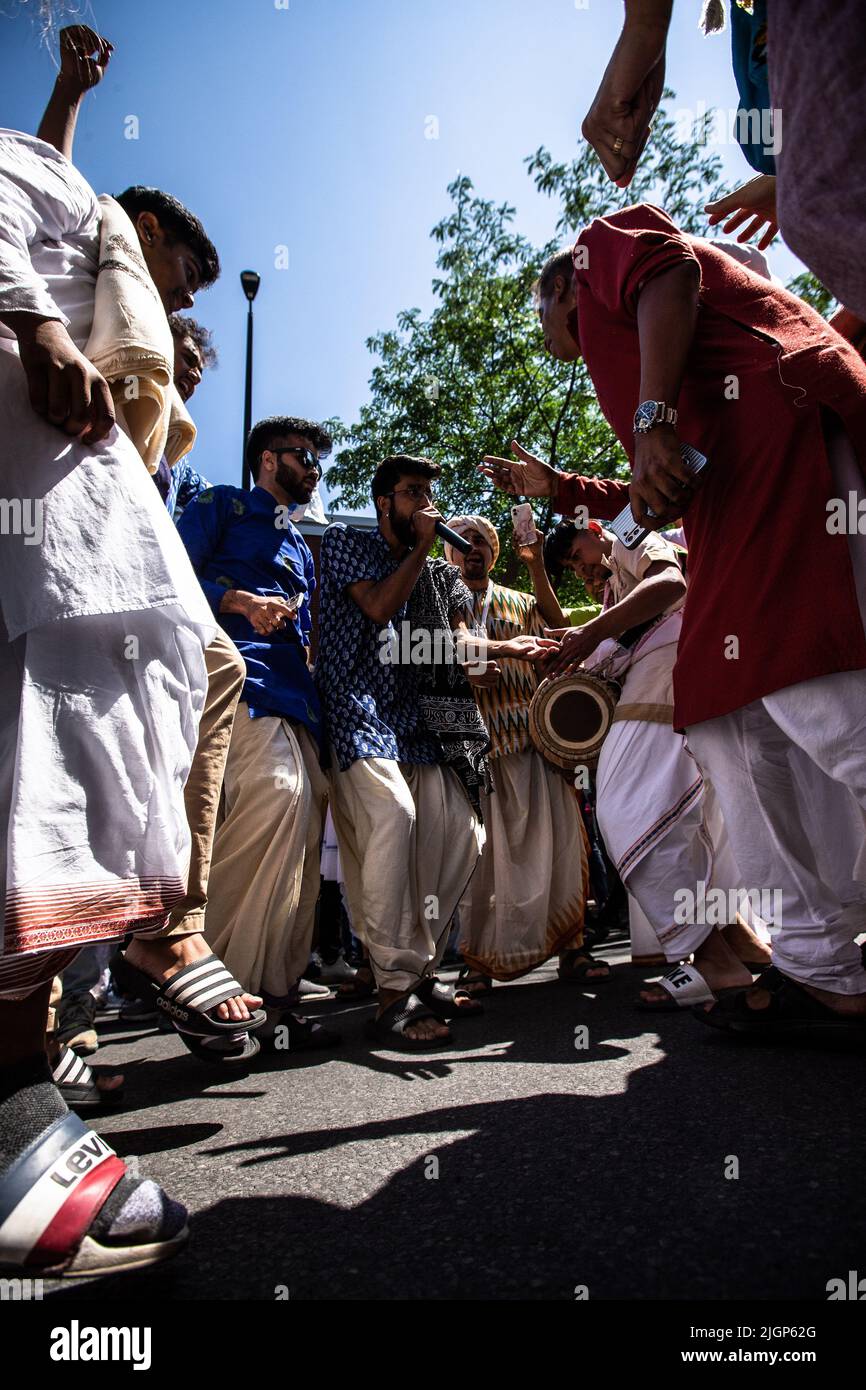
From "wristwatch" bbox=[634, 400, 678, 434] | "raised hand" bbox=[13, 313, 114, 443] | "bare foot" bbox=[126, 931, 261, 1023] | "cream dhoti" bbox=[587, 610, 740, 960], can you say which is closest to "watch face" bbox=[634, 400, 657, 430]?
"wristwatch" bbox=[634, 400, 678, 434]

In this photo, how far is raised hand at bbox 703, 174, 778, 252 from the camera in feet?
8.70

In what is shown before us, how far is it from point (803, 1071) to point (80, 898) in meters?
1.64

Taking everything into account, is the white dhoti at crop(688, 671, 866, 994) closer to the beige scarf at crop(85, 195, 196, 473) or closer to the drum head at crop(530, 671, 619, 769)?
the beige scarf at crop(85, 195, 196, 473)

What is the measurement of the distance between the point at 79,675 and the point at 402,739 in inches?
89.0

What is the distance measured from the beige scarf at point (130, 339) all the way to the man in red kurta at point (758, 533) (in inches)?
43.5

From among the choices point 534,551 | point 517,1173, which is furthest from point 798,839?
point 534,551

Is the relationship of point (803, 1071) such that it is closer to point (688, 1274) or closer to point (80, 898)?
point (688, 1274)

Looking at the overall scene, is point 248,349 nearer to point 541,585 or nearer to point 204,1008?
point 541,585

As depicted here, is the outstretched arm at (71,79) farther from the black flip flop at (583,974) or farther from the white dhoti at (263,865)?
the black flip flop at (583,974)

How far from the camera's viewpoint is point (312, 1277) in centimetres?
119

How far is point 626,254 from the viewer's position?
2314 mm

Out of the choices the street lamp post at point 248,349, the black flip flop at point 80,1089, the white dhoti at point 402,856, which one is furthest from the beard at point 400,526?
the street lamp post at point 248,349

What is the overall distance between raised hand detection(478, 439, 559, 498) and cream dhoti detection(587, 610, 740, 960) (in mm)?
789
